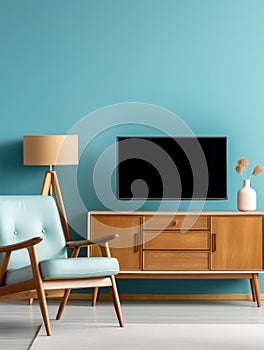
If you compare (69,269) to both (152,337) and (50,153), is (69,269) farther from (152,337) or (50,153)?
(50,153)

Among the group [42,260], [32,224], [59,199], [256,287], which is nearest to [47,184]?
[59,199]

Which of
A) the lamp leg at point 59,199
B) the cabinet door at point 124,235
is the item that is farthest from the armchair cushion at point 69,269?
the cabinet door at point 124,235

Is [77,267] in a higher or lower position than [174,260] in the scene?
higher

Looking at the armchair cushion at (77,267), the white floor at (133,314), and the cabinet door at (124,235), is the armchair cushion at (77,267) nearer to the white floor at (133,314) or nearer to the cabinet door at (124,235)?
the white floor at (133,314)

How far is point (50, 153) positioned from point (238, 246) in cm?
156

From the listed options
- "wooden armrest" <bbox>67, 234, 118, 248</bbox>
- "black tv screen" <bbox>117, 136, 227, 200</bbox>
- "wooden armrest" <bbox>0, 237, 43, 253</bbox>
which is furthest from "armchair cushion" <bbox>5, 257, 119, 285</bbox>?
"black tv screen" <bbox>117, 136, 227, 200</bbox>

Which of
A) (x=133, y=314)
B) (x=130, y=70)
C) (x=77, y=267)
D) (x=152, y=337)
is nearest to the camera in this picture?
(x=152, y=337)

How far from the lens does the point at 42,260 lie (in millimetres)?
5078

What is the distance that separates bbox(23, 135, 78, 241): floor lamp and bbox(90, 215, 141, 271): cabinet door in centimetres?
40

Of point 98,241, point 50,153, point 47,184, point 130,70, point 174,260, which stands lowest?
point 174,260

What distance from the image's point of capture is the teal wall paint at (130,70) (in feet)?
20.7

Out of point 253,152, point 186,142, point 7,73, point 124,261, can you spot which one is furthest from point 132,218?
point 7,73

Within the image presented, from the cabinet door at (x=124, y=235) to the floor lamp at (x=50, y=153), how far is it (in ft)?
1.30

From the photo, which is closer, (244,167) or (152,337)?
(152,337)
